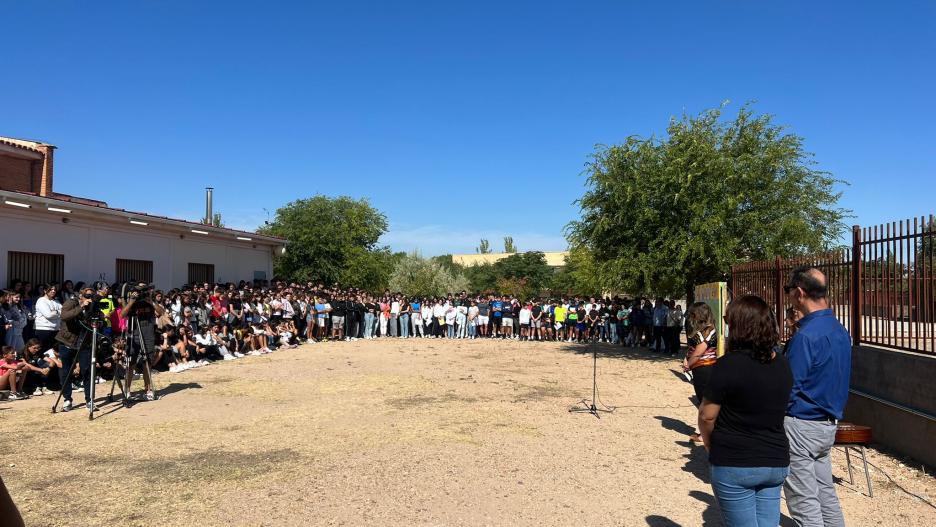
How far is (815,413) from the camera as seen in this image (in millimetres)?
3863

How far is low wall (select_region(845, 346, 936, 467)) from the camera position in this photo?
661 centimetres

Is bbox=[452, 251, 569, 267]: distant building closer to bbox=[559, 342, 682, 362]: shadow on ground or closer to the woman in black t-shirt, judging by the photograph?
bbox=[559, 342, 682, 362]: shadow on ground

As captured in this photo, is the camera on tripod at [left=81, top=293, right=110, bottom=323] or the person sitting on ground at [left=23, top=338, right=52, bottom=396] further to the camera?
the person sitting on ground at [left=23, top=338, right=52, bottom=396]

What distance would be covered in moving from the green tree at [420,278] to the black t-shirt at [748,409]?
45.0 m

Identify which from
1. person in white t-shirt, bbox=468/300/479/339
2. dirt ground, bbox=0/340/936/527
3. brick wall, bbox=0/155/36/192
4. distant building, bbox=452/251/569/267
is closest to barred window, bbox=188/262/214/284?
brick wall, bbox=0/155/36/192

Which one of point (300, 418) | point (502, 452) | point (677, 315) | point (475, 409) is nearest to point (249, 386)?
point (300, 418)

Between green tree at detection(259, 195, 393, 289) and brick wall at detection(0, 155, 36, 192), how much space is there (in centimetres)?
1081

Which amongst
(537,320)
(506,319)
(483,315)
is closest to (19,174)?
(483,315)

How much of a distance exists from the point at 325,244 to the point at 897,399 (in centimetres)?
2900

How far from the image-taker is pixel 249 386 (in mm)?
11820

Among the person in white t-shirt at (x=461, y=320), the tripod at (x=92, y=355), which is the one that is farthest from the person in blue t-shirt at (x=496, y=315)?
the tripod at (x=92, y=355)

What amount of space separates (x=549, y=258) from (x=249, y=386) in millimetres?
96885

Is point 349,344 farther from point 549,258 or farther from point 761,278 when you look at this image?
point 549,258

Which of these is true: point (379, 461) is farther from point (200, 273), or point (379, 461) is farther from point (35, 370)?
point (200, 273)
